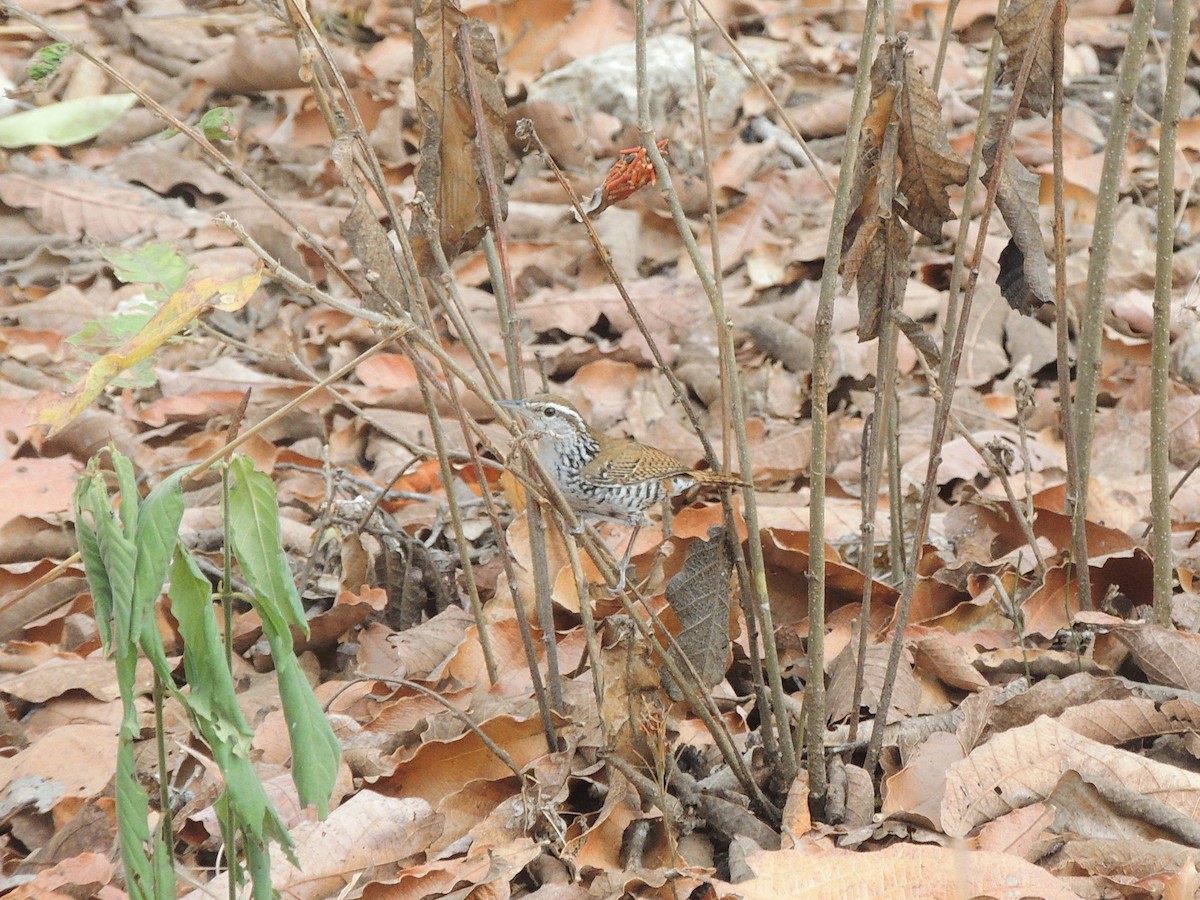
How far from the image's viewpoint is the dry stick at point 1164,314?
2777 millimetres

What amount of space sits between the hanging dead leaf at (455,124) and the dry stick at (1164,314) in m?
1.41

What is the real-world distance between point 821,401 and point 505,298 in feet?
2.37

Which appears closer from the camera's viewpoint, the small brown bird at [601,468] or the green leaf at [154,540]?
the green leaf at [154,540]

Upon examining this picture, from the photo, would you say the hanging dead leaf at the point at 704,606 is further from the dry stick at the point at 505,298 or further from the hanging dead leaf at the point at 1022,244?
the hanging dead leaf at the point at 1022,244

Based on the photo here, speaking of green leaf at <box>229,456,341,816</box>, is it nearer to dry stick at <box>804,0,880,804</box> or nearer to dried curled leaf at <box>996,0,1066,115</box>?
dry stick at <box>804,0,880,804</box>

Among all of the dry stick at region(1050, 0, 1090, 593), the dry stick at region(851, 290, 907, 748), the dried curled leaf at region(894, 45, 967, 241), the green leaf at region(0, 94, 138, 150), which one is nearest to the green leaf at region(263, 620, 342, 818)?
the dry stick at region(851, 290, 907, 748)

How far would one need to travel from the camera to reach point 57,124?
21.9 ft

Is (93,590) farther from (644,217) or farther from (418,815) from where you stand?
(644,217)

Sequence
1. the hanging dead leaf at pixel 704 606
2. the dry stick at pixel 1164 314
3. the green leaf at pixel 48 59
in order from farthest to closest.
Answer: the hanging dead leaf at pixel 704 606 < the dry stick at pixel 1164 314 < the green leaf at pixel 48 59

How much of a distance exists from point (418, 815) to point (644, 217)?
4229 mm

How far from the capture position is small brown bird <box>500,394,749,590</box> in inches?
159

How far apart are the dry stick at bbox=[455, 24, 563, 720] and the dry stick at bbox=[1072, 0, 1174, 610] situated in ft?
4.17

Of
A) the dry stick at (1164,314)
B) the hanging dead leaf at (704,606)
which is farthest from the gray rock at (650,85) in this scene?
the hanging dead leaf at (704,606)

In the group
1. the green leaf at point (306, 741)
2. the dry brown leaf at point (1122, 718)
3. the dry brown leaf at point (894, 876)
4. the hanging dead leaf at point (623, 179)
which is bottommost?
the dry brown leaf at point (1122, 718)
